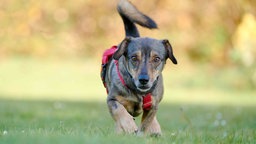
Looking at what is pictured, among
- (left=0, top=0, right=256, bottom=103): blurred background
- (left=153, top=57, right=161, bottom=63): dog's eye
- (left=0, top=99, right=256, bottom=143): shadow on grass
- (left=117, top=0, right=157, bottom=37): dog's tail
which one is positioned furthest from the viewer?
(left=0, top=0, right=256, bottom=103): blurred background

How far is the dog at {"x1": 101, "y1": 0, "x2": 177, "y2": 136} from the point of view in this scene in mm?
5488

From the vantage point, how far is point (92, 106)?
10.9 metres

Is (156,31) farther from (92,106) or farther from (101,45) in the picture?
(92,106)

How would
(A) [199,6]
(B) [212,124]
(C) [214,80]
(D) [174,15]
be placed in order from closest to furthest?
(B) [212,124] → (C) [214,80] → (A) [199,6] → (D) [174,15]

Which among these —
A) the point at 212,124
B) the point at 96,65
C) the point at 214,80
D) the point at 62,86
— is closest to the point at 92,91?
the point at 62,86

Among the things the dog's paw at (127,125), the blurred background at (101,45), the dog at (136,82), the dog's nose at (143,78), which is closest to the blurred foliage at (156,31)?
the blurred background at (101,45)

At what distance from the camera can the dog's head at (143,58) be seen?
215 inches

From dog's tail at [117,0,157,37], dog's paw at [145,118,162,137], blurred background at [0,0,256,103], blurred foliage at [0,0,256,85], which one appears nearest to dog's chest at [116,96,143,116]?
dog's paw at [145,118,162,137]

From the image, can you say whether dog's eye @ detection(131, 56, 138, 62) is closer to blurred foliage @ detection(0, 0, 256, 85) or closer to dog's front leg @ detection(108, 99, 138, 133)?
dog's front leg @ detection(108, 99, 138, 133)

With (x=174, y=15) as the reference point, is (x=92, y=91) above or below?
below

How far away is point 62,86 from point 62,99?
3782 millimetres

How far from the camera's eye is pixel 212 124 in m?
8.22

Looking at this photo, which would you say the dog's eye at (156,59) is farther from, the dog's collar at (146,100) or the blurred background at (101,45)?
the blurred background at (101,45)

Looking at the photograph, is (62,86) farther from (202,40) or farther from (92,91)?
(202,40)
